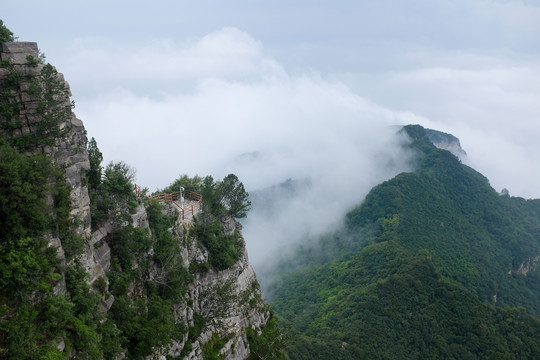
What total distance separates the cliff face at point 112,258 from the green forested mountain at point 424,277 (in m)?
21.9

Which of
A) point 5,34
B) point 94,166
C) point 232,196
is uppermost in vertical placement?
point 5,34

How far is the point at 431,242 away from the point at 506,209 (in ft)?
154

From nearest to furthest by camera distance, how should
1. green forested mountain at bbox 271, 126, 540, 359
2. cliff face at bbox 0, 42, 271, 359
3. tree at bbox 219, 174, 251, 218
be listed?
cliff face at bbox 0, 42, 271, 359
tree at bbox 219, 174, 251, 218
green forested mountain at bbox 271, 126, 540, 359

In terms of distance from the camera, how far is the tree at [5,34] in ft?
64.9

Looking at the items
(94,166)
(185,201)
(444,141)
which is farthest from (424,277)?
(444,141)

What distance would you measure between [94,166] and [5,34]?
8.07 metres

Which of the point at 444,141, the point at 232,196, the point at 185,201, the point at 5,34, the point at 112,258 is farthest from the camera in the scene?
→ the point at 444,141

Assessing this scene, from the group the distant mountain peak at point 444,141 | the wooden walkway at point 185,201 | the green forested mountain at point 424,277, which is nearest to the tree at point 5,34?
the wooden walkway at point 185,201

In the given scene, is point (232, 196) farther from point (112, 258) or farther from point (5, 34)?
point (5, 34)

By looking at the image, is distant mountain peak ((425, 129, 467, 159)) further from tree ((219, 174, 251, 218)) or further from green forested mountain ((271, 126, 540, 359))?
tree ((219, 174, 251, 218))

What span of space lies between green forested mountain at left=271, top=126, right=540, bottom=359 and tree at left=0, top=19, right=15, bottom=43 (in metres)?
42.5

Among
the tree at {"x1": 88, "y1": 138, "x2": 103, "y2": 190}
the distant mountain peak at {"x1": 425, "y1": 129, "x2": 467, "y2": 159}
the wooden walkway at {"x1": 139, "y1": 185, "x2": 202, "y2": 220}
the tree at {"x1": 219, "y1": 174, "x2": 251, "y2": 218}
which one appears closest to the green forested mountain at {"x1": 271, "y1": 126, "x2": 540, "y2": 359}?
the tree at {"x1": 219, "y1": 174, "x2": 251, "y2": 218}

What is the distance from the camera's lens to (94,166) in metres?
23.3

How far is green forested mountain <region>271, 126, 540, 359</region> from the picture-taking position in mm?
60281
